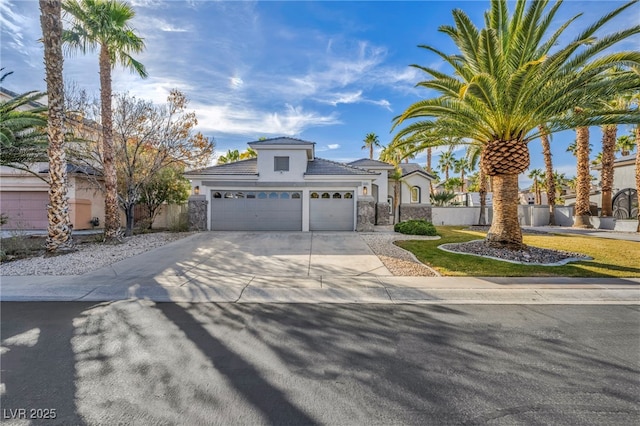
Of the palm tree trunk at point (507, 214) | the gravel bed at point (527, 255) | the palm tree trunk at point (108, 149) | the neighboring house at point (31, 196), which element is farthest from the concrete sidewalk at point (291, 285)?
the neighboring house at point (31, 196)

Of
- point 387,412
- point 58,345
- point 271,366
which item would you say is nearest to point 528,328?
point 387,412

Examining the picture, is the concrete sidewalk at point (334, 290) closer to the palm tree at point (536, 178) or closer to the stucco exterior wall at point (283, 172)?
the stucco exterior wall at point (283, 172)

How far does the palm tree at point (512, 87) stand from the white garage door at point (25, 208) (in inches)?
874

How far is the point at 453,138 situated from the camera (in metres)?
11.8

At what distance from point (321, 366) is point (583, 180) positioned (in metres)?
26.9

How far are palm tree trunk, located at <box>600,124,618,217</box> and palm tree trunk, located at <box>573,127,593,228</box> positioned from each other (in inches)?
40.7

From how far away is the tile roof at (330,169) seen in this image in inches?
679

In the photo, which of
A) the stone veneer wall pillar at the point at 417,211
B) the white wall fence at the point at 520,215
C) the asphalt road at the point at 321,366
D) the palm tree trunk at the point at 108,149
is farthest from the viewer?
the white wall fence at the point at 520,215

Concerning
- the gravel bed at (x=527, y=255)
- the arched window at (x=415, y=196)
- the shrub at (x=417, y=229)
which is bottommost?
the gravel bed at (x=527, y=255)

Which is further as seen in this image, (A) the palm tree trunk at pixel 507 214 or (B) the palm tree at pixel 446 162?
(B) the palm tree at pixel 446 162

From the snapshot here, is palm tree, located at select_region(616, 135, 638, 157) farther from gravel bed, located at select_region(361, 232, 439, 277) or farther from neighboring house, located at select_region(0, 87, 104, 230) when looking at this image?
neighboring house, located at select_region(0, 87, 104, 230)

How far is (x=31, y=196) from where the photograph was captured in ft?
58.2

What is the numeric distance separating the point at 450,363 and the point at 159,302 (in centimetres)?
546

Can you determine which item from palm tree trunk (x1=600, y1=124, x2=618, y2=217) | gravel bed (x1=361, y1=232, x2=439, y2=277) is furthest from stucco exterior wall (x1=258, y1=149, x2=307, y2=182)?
palm tree trunk (x1=600, y1=124, x2=618, y2=217)
